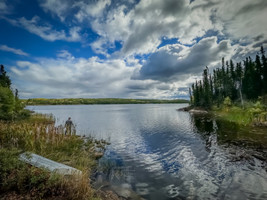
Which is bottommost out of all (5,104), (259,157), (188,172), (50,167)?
(188,172)

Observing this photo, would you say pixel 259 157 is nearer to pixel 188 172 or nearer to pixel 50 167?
pixel 188 172

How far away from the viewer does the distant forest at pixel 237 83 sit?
5262 cm

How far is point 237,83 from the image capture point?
6594 cm

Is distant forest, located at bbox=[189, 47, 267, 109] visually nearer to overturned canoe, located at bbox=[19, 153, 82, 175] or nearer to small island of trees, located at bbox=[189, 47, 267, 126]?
small island of trees, located at bbox=[189, 47, 267, 126]

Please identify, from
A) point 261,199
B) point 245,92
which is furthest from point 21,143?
point 245,92

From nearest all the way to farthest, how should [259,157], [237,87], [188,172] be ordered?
[188,172], [259,157], [237,87]

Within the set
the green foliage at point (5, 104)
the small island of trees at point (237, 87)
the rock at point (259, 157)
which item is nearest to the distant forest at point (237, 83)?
the small island of trees at point (237, 87)

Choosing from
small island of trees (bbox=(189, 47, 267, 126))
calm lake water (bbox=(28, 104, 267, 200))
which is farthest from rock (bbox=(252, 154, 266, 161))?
small island of trees (bbox=(189, 47, 267, 126))

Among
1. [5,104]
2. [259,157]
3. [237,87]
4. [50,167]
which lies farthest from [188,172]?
[237,87]

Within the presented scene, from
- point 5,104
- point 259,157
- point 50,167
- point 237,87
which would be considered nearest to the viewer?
point 50,167

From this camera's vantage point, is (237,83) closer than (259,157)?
No

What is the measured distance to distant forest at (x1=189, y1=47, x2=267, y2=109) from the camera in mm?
52625

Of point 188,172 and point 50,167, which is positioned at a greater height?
point 50,167

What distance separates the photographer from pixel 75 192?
457 cm
